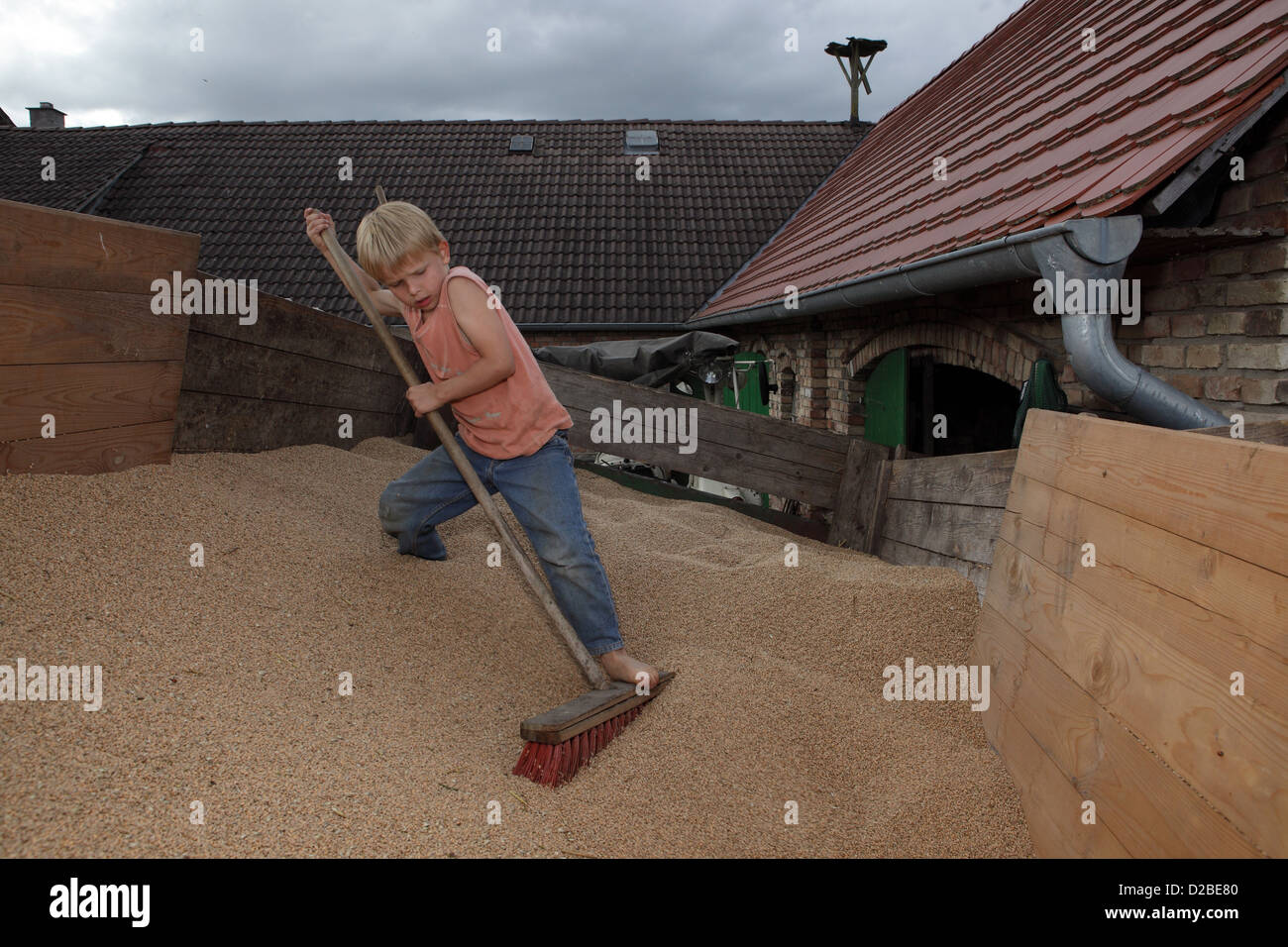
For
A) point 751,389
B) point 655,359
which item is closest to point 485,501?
point 655,359

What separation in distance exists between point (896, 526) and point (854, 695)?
1.74 m

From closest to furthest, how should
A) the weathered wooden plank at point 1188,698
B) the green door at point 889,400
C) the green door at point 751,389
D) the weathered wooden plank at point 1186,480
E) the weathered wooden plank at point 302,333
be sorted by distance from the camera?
1. the weathered wooden plank at point 1188,698
2. the weathered wooden plank at point 1186,480
3. the weathered wooden plank at point 302,333
4. the green door at point 889,400
5. the green door at point 751,389

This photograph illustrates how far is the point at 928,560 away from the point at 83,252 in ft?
10.9

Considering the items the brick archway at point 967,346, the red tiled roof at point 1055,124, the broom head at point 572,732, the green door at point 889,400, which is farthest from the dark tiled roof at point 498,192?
the broom head at point 572,732

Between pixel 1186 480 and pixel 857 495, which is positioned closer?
pixel 1186 480

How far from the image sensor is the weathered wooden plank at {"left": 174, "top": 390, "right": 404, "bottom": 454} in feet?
10.8

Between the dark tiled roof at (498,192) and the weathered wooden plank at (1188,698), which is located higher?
the dark tiled roof at (498,192)

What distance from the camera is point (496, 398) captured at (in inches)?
116

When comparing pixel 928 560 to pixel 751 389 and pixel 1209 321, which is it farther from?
pixel 751 389

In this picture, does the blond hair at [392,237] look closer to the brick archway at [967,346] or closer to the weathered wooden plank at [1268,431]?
the weathered wooden plank at [1268,431]

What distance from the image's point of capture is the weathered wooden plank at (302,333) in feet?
11.3

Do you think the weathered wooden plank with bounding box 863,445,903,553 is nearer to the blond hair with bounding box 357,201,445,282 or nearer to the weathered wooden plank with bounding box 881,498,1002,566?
the weathered wooden plank with bounding box 881,498,1002,566

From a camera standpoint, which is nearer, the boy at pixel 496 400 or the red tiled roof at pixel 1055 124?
the boy at pixel 496 400

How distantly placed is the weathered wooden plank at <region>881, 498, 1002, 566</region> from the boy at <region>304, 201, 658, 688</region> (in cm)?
140
